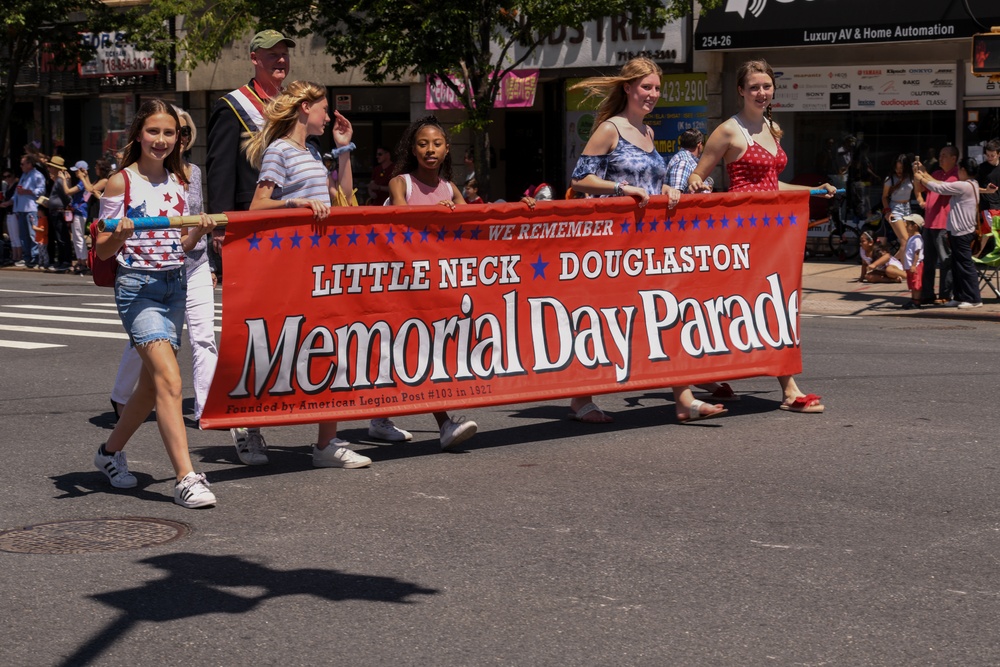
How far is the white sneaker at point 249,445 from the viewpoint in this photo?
312 inches

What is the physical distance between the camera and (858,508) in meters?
6.73

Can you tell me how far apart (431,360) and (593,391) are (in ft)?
3.51

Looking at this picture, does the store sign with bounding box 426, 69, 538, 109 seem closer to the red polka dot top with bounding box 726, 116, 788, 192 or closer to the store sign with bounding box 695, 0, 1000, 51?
the store sign with bounding box 695, 0, 1000, 51

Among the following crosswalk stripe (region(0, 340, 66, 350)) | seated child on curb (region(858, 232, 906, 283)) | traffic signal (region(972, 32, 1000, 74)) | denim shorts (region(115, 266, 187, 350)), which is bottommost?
crosswalk stripe (region(0, 340, 66, 350))

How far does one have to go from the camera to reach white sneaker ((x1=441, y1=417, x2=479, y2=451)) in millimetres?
8117

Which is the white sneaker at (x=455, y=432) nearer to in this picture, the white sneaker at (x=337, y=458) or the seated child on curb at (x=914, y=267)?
the white sneaker at (x=337, y=458)

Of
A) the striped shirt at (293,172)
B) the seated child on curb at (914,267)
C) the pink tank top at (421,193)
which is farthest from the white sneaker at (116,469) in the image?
the seated child on curb at (914,267)

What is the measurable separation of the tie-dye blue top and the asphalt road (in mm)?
1479

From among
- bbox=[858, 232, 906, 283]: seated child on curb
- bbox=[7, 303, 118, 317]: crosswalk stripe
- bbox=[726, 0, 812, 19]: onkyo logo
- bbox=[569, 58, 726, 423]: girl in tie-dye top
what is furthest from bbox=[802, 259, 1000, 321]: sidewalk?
bbox=[569, 58, 726, 423]: girl in tie-dye top

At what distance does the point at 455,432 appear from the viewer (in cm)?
813

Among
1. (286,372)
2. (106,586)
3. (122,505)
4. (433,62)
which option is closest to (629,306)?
(286,372)

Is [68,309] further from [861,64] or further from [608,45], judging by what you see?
[861,64]

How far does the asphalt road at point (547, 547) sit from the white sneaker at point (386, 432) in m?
0.13

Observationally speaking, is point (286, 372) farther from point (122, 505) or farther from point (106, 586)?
point (106, 586)
